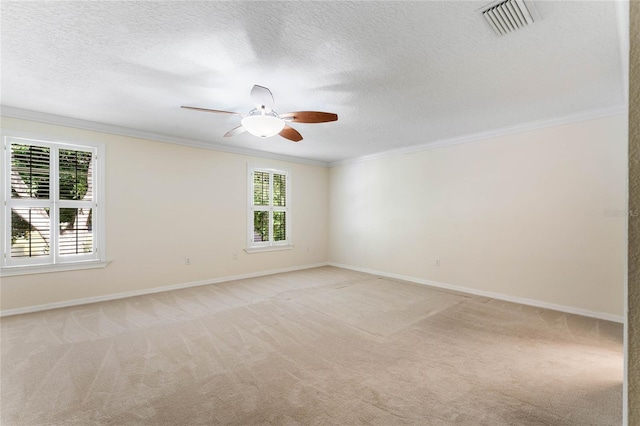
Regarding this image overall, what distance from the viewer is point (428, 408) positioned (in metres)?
1.92

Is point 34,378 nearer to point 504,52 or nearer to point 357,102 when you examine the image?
point 357,102

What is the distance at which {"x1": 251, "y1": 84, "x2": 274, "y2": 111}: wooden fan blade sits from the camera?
2.43m

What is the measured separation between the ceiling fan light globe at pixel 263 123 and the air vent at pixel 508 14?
173cm

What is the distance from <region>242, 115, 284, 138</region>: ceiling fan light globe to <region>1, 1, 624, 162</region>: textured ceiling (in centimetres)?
42

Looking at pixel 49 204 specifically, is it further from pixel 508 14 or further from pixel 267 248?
pixel 508 14

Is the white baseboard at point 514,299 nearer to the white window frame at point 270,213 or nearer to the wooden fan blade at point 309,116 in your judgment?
the white window frame at point 270,213

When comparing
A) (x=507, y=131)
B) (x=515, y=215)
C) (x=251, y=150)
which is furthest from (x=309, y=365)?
(x=251, y=150)

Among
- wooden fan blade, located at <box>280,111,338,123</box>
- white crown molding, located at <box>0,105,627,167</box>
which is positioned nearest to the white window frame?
white crown molding, located at <box>0,105,627,167</box>

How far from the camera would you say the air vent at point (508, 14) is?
5.95 feet

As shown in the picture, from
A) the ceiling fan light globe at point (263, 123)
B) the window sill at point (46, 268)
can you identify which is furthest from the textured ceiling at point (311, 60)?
the window sill at point (46, 268)

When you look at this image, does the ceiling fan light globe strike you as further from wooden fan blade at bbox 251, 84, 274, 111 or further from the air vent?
the air vent

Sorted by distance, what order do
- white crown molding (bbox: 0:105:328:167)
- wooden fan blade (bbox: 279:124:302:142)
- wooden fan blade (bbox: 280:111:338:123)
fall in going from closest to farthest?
wooden fan blade (bbox: 280:111:338:123)
wooden fan blade (bbox: 279:124:302:142)
white crown molding (bbox: 0:105:328:167)

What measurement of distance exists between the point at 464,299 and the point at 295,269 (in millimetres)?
3475

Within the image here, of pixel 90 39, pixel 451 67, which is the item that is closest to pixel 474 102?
pixel 451 67
